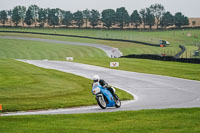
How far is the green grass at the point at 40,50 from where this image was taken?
3344 inches

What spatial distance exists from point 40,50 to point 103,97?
257ft

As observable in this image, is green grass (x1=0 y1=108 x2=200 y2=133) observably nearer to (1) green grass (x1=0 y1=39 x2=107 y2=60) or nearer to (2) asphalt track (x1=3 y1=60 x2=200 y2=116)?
(2) asphalt track (x1=3 y1=60 x2=200 y2=116)

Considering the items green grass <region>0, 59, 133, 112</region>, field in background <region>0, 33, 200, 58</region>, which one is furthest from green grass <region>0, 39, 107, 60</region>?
green grass <region>0, 59, 133, 112</region>

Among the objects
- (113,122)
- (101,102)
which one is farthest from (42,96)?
(113,122)

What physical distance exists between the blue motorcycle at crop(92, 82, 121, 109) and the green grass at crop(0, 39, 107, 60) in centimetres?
6381

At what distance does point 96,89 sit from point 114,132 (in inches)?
234

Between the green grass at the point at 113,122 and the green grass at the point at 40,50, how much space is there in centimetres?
6698

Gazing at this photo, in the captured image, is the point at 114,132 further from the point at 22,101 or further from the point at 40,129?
the point at 22,101

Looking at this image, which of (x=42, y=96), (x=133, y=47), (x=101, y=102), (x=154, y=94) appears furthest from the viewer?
(x=133, y=47)

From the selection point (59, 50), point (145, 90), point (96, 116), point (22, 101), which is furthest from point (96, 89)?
point (59, 50)

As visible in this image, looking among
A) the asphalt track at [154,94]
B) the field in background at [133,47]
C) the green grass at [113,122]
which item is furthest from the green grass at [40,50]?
the green grass at [113,122]

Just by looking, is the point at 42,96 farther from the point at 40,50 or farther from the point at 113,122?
the point at 40,50

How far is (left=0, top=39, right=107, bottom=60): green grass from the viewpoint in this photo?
3344 inches

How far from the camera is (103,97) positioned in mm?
17812
